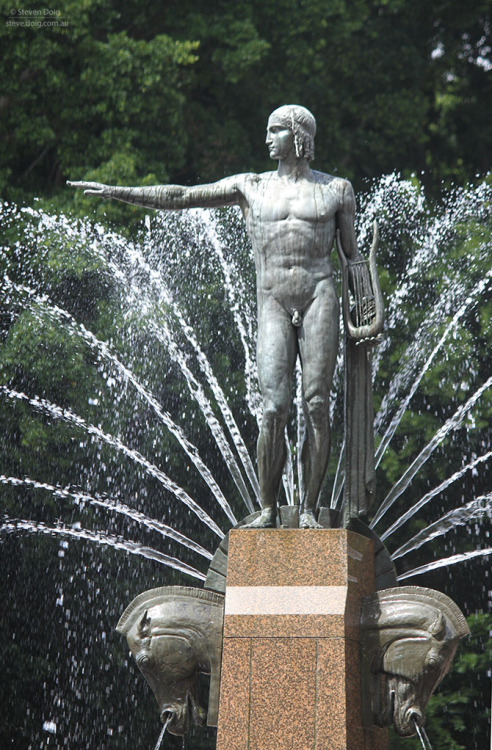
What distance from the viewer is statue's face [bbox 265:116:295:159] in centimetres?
791

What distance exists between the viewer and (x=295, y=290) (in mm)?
7734

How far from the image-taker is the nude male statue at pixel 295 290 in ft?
25.2

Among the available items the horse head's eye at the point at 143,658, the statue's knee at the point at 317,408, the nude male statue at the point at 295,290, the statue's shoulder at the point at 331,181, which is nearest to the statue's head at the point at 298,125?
the nude male statue at the point at 295,290

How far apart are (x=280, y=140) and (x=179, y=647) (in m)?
3.19

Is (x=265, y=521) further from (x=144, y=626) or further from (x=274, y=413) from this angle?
(x=144, y=626)

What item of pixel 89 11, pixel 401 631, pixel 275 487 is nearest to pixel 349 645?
pixel 401 631

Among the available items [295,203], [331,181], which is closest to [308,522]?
[295,203]

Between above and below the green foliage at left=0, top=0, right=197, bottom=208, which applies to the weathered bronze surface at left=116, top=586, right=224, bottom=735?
below

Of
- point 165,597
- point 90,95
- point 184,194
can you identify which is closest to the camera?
point 165,597

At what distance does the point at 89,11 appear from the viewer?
52.1 ft

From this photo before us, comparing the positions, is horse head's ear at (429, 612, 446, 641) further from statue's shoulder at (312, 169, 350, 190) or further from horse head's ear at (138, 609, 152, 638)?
statue's shoulder at (312, 169, 350, 190)

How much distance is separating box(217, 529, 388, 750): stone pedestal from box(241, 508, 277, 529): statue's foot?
282 mm

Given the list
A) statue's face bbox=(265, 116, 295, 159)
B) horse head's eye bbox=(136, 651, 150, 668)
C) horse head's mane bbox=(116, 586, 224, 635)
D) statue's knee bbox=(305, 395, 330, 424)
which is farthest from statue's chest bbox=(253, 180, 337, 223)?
horse head's eye bbox=(136, 651, 150, 668)

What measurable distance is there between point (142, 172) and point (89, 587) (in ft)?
17.1
